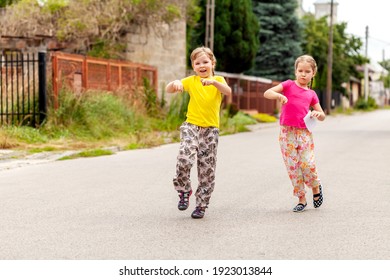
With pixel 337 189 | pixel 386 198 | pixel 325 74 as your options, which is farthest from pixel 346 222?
pixel 325 74

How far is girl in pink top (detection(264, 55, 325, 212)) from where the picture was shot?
681cm

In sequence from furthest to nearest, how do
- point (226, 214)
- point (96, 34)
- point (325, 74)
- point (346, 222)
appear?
1. point (325, 74)
2. point (96, 34)
3. point (226, 214)
4. point (346, 222)

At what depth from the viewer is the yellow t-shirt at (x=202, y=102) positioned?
21.3 feet

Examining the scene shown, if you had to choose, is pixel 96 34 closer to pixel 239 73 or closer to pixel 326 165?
pixel 326 165

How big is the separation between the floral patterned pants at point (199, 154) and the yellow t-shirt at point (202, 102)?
71 mm

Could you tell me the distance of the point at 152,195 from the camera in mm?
8336

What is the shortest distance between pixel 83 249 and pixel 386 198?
4.03 m

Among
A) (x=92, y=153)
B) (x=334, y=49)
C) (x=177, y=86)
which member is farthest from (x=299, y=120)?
(x=334, y=49)

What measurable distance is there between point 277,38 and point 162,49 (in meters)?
17.9

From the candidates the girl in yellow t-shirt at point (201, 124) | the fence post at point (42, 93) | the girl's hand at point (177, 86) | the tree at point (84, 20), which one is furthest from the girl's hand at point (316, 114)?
the tree at point (84, 20)

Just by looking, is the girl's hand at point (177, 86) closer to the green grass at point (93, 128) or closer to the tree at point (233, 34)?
the green grass at point (93, 128)

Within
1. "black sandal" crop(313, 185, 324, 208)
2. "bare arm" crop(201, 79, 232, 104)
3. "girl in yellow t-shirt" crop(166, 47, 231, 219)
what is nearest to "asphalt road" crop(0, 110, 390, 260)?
"black sandal" crop(313, 185, 324, 208)

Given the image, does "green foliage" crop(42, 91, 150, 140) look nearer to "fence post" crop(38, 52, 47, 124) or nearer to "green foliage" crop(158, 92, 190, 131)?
"fence post" crop(38, 52, 47, 124)

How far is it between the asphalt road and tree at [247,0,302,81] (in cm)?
2899
